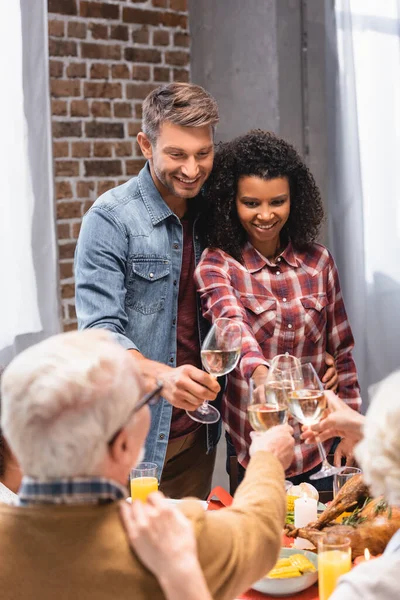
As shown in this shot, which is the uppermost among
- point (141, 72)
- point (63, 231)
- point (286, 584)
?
point (141, 72)

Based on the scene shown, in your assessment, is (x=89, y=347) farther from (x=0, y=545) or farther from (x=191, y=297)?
(x=191, y=297)

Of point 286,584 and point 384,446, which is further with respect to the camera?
point 286,584

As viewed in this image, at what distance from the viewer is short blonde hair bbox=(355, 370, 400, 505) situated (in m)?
1.18

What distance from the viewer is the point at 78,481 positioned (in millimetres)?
1149

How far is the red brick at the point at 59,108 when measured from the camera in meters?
3.56

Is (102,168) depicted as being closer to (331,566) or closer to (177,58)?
(177,58)

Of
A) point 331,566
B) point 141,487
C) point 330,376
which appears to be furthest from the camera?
point 330,376

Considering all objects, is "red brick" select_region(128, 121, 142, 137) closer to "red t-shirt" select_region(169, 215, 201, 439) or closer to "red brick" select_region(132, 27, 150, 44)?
"red brick" select_region(132, 27, 150, 44)

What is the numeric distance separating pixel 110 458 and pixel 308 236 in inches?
64.0

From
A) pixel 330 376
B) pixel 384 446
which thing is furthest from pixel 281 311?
pixel 384 446

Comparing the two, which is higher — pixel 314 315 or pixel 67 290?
pixel 67 290

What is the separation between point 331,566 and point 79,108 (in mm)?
2605

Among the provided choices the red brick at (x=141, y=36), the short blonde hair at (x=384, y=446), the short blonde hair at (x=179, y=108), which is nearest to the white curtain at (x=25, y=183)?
the red brick at (x=141, y=36)

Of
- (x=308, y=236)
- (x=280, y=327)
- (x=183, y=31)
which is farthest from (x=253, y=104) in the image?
(x=280, y=327)
